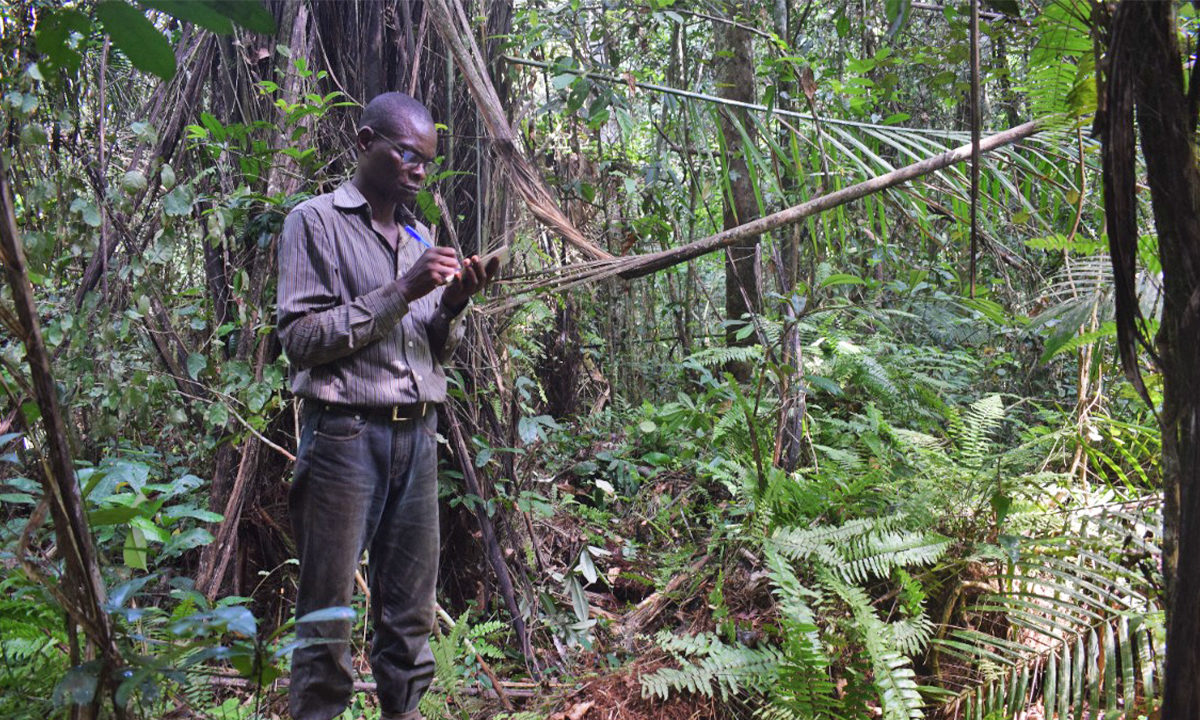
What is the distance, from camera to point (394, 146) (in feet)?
8.72

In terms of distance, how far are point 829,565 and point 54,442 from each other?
2.96m

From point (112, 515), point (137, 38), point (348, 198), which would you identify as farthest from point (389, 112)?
point (137, 38)

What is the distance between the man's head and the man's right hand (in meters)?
0.43

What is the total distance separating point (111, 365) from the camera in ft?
11.0

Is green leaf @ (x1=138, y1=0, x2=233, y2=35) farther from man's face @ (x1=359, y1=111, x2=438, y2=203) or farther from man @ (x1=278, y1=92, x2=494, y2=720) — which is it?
man's face @ (x1=359, y1=111, x2=438, y2=203)

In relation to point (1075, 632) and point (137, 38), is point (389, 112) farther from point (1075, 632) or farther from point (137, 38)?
point (1075, 632)

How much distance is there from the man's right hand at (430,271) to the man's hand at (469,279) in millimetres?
97

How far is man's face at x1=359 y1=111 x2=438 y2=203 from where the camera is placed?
2.66 metres

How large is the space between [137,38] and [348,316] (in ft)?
5.14

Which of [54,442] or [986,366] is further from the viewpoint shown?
[986,366]

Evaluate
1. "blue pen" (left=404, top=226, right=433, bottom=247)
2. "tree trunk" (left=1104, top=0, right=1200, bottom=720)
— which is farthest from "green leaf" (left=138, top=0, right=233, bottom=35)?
"blue pen" (left=404, top=226, right=433, bottom=247)

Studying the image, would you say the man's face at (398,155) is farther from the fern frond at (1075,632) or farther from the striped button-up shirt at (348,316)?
the fern frond at (1075,632)

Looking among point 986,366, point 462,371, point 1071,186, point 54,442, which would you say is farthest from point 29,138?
point 986,366

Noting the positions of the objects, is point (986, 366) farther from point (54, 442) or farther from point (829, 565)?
point (54, 442)
